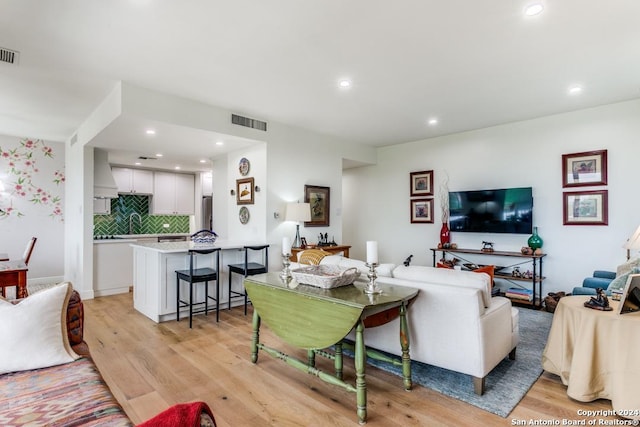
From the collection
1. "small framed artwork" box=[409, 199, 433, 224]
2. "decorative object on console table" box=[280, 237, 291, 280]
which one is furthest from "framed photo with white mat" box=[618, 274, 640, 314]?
"small framed artwork" box=[409, 199, 433, 224]

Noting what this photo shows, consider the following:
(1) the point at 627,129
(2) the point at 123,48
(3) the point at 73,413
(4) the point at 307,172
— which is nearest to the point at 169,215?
(4) the point at 307,172

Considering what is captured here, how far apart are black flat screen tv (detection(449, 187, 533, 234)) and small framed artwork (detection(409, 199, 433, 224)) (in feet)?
1.41

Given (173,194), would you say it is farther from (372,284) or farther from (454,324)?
(454,324)

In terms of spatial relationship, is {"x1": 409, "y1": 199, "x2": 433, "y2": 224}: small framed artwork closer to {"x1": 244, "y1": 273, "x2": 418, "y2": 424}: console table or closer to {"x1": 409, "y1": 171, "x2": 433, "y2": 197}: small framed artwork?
{"x1": 409, "y1": 171, "x2": 433, "y2": 197}: small framed artwork

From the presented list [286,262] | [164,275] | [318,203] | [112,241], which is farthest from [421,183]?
[112,241]

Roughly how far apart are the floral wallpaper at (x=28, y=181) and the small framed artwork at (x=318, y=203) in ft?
14.7

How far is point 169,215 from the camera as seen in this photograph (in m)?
7.60

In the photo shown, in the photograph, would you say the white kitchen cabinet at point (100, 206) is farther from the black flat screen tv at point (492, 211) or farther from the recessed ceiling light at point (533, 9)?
the recessed ceiling light at point (533, 9)

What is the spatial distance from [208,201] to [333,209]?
3.26m

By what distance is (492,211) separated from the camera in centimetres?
497

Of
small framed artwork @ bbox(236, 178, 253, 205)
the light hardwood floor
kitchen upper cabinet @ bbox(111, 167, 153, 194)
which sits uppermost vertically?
kitchen upper cabinet @ bbox(111, 167, 153, 194)

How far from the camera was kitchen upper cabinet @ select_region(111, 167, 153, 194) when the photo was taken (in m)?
6.67

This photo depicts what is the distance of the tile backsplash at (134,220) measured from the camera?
6.58 m

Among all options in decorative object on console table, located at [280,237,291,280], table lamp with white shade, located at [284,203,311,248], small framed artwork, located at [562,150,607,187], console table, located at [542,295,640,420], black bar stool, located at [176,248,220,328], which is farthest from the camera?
table lamp with white shade, located at [284,203,311,248]
